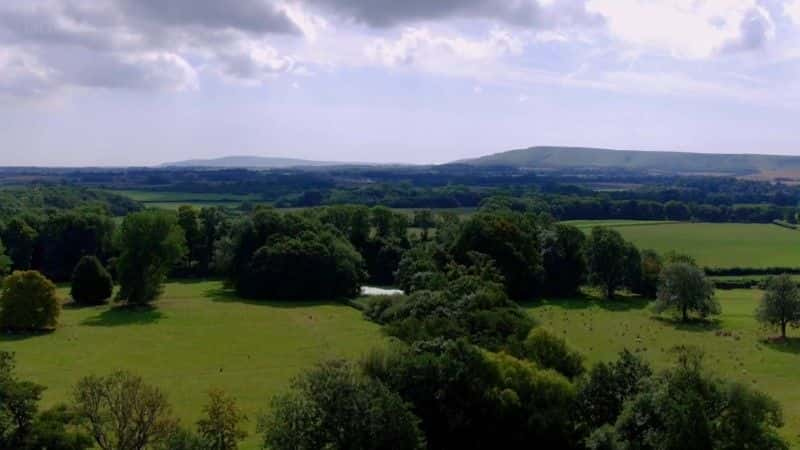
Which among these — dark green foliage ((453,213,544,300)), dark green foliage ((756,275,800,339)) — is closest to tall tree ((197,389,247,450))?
dark green foliage ((756,275,800,339))

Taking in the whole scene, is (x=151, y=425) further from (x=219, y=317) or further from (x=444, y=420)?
(x=219, y=317)

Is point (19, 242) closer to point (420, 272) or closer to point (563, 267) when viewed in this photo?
point (420, 272)

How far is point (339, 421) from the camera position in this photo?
84.5 feet

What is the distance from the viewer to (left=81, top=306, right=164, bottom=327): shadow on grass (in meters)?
57.9

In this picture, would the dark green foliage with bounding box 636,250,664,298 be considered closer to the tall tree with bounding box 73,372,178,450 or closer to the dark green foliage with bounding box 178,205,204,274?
the dark green foliage with bounding box 178,205,204,274

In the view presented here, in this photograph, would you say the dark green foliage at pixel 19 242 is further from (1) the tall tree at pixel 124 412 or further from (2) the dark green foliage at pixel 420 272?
(1) the tall tree at pixel 124 412

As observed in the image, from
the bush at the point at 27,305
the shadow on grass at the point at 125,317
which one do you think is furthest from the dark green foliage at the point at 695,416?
the bush at the point at 27,305

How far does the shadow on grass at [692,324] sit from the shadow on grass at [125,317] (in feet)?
139

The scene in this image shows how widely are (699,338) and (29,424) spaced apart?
45.4m

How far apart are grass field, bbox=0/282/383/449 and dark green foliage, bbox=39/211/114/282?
23.3m

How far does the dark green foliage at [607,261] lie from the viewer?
73625 millimetres

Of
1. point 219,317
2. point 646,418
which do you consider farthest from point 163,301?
point 646,418

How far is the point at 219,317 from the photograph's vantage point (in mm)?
60531

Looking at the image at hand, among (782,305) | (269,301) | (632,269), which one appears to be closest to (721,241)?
(632,269)
